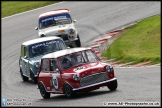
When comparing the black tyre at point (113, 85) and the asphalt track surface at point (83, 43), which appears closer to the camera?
the asphalt track surface at point (83, 43)

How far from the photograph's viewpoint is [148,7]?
115 feet

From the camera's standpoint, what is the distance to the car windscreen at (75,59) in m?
15.8

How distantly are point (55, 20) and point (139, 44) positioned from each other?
16.3 feet

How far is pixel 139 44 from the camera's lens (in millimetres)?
25109

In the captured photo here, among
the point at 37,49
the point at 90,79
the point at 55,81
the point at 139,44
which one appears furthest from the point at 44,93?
the point at 139,44

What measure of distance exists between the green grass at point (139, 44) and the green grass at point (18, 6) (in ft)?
37.4

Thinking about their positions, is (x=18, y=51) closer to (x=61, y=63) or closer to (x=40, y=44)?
(x=40, y=44)

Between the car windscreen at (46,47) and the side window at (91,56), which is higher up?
the side window at (91,56)

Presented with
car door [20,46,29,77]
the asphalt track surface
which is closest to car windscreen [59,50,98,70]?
the asphalt track surface

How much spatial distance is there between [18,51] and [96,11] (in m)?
8.01

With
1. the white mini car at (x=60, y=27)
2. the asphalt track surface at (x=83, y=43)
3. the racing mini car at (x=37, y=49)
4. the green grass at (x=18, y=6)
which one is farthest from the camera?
the green grass at (x=18, y=6)

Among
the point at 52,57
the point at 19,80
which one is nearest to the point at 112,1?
the point at 19,80

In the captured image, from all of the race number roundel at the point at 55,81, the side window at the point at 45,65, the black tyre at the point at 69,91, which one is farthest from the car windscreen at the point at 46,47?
the black tyre at the point at 69,91

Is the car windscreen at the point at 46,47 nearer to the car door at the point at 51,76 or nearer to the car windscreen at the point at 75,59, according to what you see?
the car door at the point at 51,76
